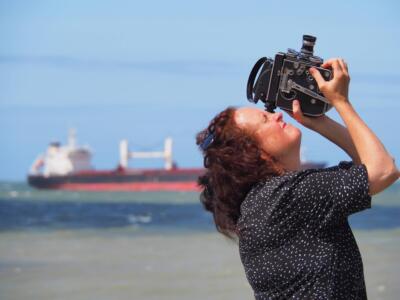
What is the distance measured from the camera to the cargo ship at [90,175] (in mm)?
51250

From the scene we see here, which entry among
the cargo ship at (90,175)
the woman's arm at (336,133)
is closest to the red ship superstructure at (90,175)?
the cargo ship at (90,175)

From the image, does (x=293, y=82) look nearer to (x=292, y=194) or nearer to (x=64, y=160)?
(x=292, y=194)

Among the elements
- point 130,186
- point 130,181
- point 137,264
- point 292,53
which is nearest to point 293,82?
point 292,53

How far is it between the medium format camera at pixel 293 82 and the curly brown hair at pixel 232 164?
0.09 metres

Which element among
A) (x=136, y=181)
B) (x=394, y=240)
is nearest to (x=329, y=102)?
(x=394, y=240)

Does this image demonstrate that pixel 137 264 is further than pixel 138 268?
Yes

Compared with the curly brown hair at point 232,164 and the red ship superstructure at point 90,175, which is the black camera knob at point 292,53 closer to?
the curly brown hair at point 232,164

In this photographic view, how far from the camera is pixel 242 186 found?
2062mm

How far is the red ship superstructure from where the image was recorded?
169ft

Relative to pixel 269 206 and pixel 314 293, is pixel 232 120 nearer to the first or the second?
pixel 269 206

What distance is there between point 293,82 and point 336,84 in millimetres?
113

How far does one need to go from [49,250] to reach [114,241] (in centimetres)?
205

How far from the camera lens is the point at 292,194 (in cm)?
197

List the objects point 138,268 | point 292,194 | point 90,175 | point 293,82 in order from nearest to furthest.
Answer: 1. point 292,194
2. point 293,82
3. point 138,268
4. point 90,175
